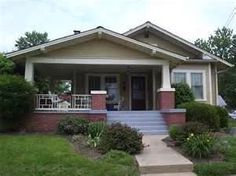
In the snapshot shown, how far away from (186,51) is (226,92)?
3996 centimetres

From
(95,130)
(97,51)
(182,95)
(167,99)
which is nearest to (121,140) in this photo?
(95,130)

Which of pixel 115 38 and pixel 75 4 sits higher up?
pixel 75 4

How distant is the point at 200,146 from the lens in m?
10.4

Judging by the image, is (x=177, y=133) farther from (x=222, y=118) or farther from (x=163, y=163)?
(x=222, y=118)

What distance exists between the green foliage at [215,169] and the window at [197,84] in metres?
13.8

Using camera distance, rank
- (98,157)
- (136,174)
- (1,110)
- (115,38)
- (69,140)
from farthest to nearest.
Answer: (115,38) < (1,110) < (69,140) < (98,157) < (136,174)

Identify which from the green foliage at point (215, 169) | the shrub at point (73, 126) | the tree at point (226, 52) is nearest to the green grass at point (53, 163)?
the green foliage at point (215, 169)

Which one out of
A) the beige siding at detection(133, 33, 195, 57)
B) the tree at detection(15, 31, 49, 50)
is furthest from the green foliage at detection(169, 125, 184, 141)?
the tree at detection(15, 31, 49, 50)

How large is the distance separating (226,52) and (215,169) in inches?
2448

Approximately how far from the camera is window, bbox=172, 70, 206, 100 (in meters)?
22.9

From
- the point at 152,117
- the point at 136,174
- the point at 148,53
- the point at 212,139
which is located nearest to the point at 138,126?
the point at 152,117

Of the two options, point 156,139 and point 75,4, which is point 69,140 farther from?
point 75,4

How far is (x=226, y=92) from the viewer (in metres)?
61.1

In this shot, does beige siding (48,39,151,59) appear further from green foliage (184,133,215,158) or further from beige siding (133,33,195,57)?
green foliage (184,133,215,158)
